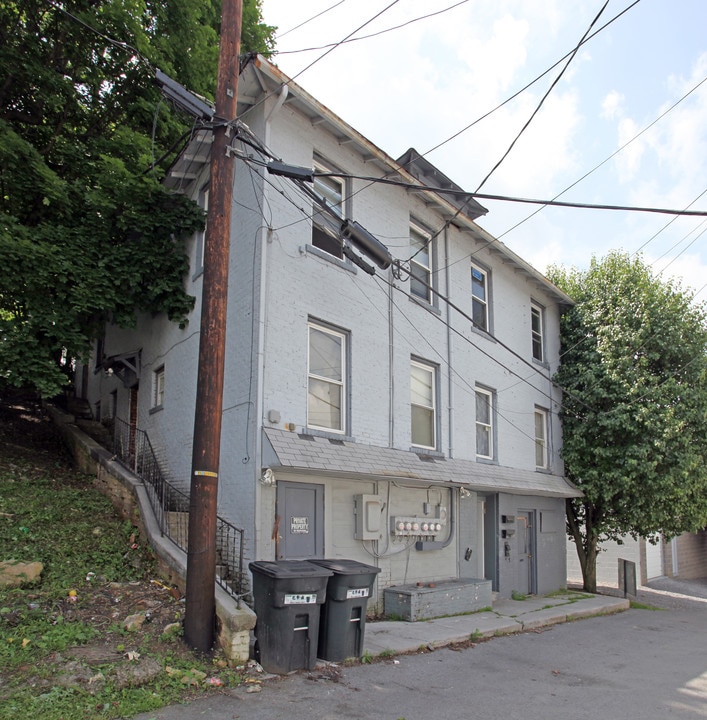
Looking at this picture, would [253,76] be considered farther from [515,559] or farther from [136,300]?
[515,559]

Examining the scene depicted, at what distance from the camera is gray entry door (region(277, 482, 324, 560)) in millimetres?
9234

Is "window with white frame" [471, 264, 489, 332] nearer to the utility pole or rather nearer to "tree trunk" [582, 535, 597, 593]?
"tree trunk" [582, 535, 597, 593]

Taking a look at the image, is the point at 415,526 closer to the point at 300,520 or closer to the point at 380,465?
the point at 380,465

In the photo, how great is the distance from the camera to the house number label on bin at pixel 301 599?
6.97 metres

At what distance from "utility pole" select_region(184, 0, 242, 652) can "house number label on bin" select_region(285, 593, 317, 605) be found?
843 mm

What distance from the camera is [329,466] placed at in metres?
9.36

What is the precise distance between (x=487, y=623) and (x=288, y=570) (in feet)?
15.9

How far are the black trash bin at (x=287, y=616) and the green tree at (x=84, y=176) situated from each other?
621 centimetres

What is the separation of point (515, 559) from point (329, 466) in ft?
24.7

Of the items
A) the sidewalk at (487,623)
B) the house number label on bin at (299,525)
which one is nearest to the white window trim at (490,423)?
the sidewalk at (487,623)

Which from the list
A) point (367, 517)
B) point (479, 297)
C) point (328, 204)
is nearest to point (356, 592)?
point (367, 517)

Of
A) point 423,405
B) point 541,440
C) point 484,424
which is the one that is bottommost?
point 541,440

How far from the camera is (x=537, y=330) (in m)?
17.7

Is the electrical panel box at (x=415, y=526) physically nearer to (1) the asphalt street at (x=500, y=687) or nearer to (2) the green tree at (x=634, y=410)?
(1) the asphalt street at (x=500, y=687)
